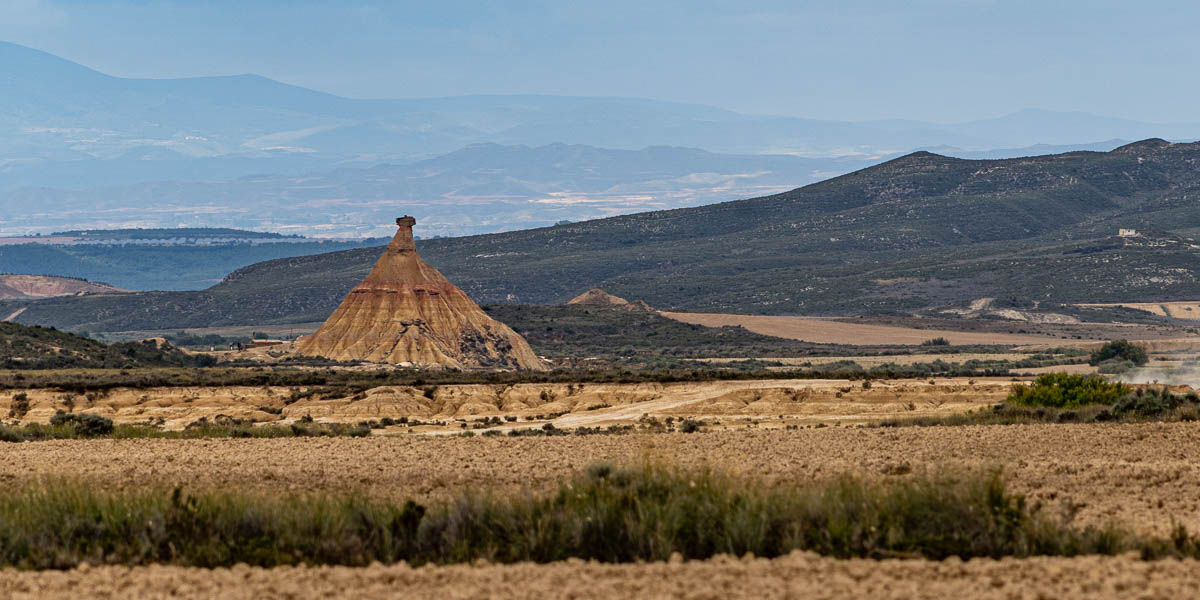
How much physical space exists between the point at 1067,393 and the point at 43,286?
581 ft

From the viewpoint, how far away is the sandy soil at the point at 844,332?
96.7m

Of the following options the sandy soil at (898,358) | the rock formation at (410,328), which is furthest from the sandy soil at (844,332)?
the rock formation at (410,328)

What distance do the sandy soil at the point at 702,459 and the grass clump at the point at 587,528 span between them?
57.3 inches

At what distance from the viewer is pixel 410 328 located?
6844cm

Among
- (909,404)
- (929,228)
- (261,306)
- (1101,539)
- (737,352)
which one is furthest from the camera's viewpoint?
(929,228)

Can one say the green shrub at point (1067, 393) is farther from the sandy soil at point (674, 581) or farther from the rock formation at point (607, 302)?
the rock formation at point (607, 302)

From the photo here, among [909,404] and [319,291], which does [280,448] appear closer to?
[909,404]

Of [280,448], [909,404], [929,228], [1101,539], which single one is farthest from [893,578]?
[929,228]

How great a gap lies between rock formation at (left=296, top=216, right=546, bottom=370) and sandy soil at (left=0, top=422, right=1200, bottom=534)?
41.5 meters

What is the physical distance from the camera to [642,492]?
1418 centimetres

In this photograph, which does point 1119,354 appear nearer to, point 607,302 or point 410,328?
point 410,328

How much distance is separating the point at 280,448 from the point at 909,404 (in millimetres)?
16088

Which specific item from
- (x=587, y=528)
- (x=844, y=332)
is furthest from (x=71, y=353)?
(x=844, y=332)

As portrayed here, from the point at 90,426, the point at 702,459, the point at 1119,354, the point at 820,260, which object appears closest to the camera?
the point at 702,459
